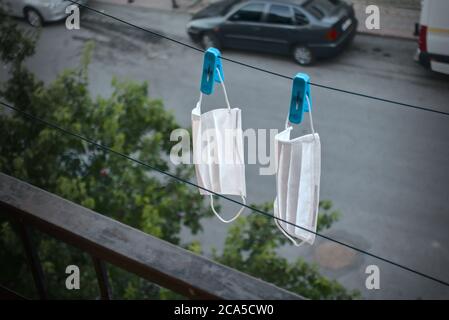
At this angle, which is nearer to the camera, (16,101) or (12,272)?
(12,272)

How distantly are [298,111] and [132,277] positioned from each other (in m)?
2.10

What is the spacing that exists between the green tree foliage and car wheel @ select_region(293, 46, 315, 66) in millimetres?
1403

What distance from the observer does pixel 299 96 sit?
1.41 metres

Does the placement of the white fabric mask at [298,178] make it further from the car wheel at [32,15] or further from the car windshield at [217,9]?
the car wheel at [32,15]

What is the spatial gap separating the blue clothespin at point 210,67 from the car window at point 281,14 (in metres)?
3.20

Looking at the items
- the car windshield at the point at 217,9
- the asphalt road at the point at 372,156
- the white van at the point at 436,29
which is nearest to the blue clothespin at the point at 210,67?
the white van at the point at 436,29

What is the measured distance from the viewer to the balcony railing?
2.84 feet

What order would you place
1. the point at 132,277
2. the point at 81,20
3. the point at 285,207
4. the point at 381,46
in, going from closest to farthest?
the point at 285,207 → the point at 132,277 → the point at 381,46 → the point at 81,20

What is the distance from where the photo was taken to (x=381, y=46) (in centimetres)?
442

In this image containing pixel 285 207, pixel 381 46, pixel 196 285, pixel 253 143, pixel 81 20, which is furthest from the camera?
pixel 81 20

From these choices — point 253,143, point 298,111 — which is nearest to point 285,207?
point 298,111

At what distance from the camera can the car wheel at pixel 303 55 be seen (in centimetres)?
430
